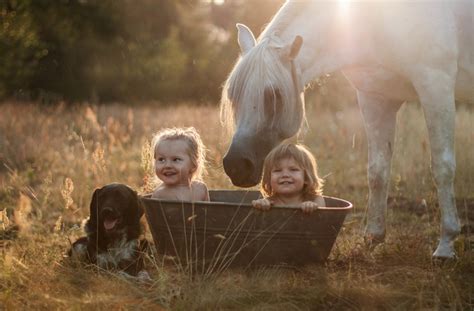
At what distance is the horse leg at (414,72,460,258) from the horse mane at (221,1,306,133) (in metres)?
0.87

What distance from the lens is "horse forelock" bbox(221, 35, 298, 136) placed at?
3.33m

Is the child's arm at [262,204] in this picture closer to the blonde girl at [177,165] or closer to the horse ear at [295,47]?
the blonde girl at [177,165]

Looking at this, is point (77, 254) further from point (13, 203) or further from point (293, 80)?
point (13, 203)

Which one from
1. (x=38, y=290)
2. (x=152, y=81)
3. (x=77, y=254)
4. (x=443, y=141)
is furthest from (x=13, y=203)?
(x=152, y=81)

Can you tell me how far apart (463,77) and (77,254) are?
2.63m

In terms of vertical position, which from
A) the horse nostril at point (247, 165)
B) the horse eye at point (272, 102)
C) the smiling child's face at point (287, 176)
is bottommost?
the smiling child's face at point (287, 176)

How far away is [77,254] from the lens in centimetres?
343

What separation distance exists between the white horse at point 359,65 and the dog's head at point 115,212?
583 millimetres

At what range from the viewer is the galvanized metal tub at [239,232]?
3051 mm

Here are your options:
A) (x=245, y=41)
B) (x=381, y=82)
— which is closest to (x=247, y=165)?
(x=245, y=41)

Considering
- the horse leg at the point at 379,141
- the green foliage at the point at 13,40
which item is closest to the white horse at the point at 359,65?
the horse leg at the point at 379,141

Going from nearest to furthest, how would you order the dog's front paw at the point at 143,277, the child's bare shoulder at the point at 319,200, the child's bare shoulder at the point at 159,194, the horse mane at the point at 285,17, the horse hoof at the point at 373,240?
1. the dog's front paw at the point at 143,277
2. the child's bare shoulder at the point at 319,200
3. the child's bare shoulder at the point at 159,194
4. the horse mane at the point at 285,17
5. the horse hoof at the point at 373,240

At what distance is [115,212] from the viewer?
10.9 feet

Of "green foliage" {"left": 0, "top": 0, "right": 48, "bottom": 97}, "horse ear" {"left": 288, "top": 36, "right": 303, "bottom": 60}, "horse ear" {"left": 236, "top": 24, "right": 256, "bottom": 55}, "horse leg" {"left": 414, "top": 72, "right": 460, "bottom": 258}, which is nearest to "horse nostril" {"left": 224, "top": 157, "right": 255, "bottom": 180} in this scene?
"horse ear" {"left": 288, "top": 36, "right": 303, "bottom": 60}
